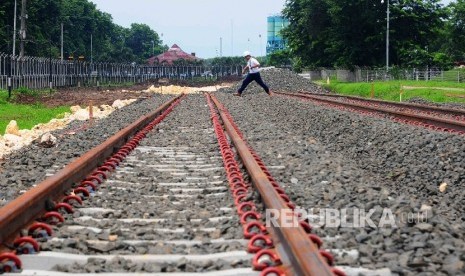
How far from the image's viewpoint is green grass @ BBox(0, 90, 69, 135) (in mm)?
19312

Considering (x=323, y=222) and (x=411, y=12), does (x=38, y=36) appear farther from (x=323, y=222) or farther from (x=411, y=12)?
(x=323, y=222)

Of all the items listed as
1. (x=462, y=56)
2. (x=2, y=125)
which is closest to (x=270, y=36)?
(x=462, y=56)

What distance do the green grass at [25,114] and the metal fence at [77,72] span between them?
4346 millimetres

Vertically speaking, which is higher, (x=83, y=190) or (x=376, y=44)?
(x=376, y=44)

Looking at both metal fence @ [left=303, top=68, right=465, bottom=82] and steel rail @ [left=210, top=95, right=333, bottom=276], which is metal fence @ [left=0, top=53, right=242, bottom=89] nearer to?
metal fence @ [left=303, top=68, right=465, bottom=82]

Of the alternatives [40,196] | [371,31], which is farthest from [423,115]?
[371,31]

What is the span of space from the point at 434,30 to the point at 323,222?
187ft

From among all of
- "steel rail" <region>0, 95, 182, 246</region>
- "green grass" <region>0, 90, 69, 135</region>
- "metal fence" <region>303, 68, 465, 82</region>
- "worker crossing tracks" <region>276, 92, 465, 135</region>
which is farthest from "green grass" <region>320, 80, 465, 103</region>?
"steel rail" <region>0, 95, 182, 246</region>

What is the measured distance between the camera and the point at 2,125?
18188 mm

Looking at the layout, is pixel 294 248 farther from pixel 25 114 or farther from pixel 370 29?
pixel 370 29

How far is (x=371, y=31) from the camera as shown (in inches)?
2360

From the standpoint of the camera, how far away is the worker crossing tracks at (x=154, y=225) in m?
3.49

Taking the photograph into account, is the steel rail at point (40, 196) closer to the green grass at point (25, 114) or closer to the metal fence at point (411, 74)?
the green grass at point (25, 114)

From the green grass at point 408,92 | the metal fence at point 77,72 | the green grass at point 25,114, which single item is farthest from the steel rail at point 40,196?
the metal fence at point 77,72
